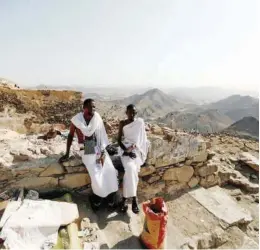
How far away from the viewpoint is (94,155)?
12.6ft

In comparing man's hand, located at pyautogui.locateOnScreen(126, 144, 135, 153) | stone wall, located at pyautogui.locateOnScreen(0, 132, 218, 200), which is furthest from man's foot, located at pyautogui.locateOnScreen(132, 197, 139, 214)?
man's hand, located at pyautogui.locateOnScreen(126, 144, 135, 153)

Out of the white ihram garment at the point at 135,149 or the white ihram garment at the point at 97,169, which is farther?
the white ihram garment at the point at 135,149

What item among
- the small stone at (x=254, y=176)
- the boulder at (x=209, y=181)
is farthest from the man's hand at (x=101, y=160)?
the small stone at (x=254, y=176)

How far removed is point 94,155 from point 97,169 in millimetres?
201

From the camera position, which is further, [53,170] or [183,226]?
[183,226]

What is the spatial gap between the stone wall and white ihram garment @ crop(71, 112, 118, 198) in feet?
0.91

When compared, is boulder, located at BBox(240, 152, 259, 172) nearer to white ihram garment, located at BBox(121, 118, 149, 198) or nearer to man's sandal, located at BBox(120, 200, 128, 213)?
white ihram garment, located at BBox(121, 118, 149, 198)

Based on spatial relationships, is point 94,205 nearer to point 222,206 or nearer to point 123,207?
point 123,207

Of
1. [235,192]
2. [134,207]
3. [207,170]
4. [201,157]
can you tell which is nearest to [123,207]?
[134,207]

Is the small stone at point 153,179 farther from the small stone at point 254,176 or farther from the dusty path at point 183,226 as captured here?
the small stone at point 254,176

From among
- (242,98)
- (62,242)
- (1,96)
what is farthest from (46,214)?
(242,98)

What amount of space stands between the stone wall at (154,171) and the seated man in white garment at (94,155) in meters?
0.25

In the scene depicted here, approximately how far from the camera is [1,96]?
1074 centimetres

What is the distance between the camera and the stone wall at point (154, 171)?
370 centimetres
